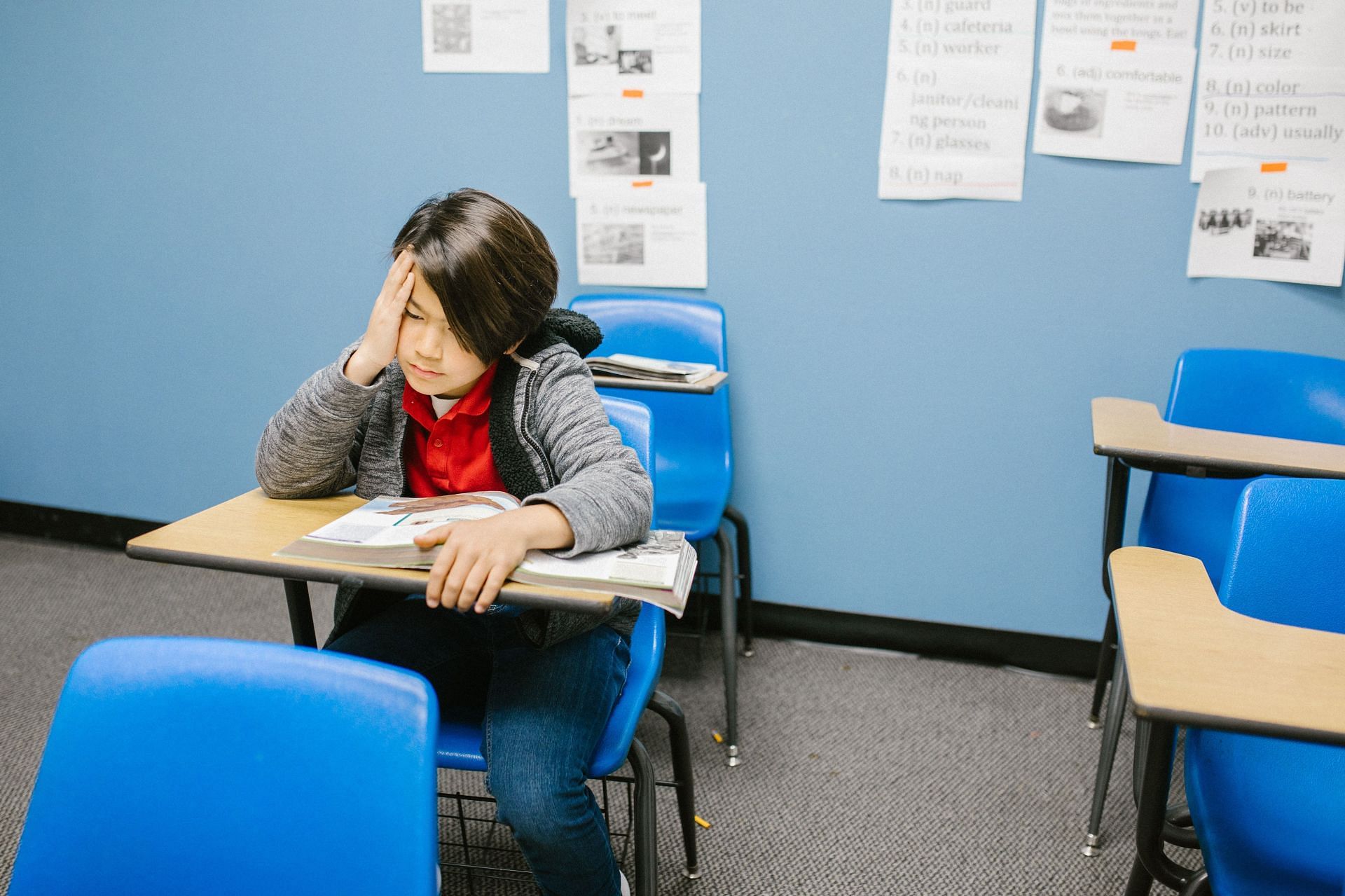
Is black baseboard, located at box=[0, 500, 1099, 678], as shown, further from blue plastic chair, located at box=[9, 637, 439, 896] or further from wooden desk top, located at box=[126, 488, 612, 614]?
blue plastic chair, located at box=[9, 637, 439, 896]

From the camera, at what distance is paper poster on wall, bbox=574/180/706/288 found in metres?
2.30

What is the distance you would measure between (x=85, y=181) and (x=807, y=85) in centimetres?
218

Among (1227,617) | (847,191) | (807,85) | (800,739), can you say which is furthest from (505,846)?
(807,85)

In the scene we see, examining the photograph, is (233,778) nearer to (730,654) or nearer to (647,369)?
(647,369)

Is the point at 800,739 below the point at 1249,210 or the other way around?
below

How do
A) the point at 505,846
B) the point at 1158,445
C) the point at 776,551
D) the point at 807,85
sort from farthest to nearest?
the point at 776,551 → the point at 807,85 → the point at 505,846 → the point at 1158,445

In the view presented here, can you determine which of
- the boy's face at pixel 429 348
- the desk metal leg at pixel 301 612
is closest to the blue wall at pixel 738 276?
the boy's face at pixel 429 348

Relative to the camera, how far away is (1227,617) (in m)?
0.85

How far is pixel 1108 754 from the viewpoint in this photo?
1646 millimetres

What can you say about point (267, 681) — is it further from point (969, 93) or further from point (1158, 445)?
point (969, 93)

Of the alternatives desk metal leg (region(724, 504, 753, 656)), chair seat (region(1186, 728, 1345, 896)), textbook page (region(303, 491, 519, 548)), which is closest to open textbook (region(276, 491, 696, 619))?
textbook page (region(303, 491, 519, 548))

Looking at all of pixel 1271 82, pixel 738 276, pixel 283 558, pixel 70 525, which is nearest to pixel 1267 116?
pixel 1271 82

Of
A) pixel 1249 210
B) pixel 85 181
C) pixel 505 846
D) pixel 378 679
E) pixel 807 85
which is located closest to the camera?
pixel 378 679

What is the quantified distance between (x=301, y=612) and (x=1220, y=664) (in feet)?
3.52
